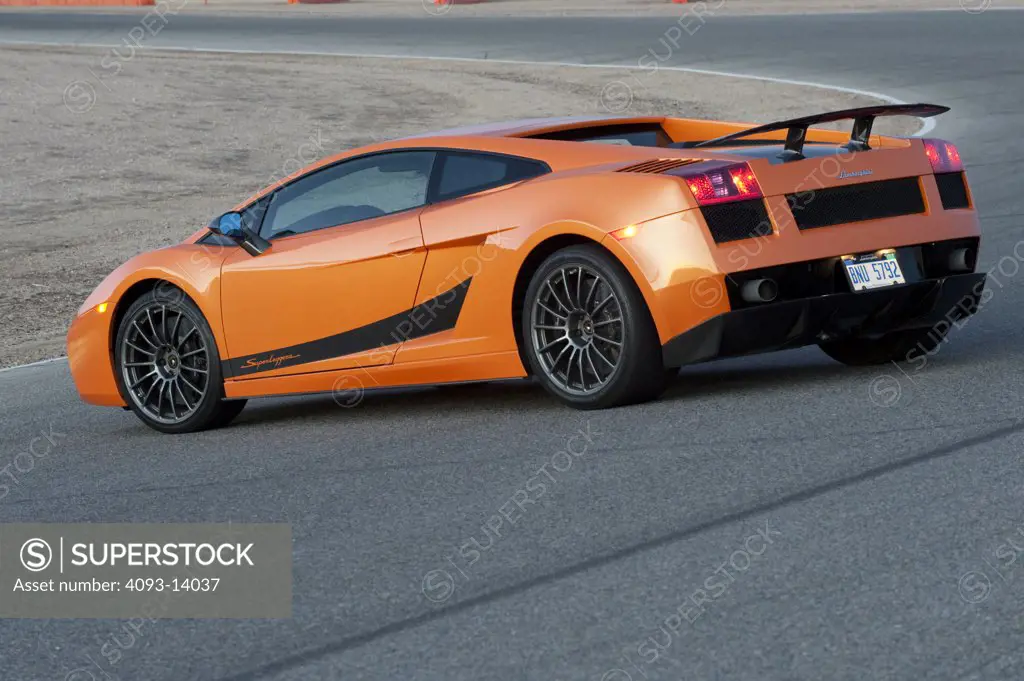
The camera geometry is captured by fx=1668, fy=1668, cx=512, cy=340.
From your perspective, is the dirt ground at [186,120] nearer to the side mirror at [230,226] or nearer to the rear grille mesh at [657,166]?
the side mirror at [230,226]

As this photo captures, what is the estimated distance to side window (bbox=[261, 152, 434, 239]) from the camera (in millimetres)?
7609

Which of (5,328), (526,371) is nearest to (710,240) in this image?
(526,371)

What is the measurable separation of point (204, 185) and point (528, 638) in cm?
1637

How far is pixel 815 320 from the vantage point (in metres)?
6.81

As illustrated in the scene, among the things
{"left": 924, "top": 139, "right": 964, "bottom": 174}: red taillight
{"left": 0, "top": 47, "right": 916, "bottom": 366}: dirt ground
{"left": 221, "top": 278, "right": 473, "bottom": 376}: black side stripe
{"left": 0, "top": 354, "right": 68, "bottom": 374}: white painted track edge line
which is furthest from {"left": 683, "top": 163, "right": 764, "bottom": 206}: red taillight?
{"left": 0, "top": 47, "right": 916, "bottom": 366}: dirt ground

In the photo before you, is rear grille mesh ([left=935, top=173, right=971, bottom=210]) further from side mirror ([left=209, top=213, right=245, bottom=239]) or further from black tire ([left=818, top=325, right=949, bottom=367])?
side mirror ([left=209, top=213, right=245, bottom=239])

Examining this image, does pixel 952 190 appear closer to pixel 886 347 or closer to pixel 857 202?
pixel 857 202

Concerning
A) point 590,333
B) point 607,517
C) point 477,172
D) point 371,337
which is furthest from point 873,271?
point 371,337

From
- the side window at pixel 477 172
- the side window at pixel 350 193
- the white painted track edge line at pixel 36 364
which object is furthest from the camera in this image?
the white painted track edge line at pixel 36 364

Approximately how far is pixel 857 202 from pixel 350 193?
2382mm

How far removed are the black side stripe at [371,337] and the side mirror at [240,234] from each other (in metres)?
0.52

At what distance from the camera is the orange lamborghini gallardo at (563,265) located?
6.70 metres

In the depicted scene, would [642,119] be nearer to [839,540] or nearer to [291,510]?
[291,510]

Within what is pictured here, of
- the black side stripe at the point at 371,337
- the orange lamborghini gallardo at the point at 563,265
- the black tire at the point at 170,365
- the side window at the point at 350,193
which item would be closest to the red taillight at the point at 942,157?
the orange lamborghini gallardo at the point at 563,265
